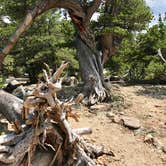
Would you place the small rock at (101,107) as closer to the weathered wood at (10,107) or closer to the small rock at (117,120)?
the small rock at (117,120)

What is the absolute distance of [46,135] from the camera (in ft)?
20.7

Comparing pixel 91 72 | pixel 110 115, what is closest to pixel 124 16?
pixel 91 72

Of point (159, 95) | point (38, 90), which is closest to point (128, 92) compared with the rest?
point (159, 95)

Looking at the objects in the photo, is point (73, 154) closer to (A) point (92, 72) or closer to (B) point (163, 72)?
(A) point (92, 72)

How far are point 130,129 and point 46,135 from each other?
3.00 m

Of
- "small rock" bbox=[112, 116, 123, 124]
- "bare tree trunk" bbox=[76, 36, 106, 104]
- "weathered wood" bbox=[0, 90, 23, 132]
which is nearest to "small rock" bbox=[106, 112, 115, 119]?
"small rock" bbox=[112, 116, 123, 124]

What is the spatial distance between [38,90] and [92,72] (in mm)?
5532

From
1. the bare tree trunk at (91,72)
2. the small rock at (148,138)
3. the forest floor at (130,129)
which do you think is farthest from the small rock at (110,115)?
the small rock at (148,138)

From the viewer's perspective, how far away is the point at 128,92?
12.0m

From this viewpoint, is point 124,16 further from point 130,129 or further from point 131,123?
point 130,129

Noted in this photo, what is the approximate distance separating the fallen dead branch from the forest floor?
91 cm

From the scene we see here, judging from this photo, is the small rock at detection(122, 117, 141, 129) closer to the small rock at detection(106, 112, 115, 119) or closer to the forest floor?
the forest floor

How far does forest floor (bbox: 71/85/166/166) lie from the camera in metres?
7.41

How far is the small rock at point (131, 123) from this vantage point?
344 inches
